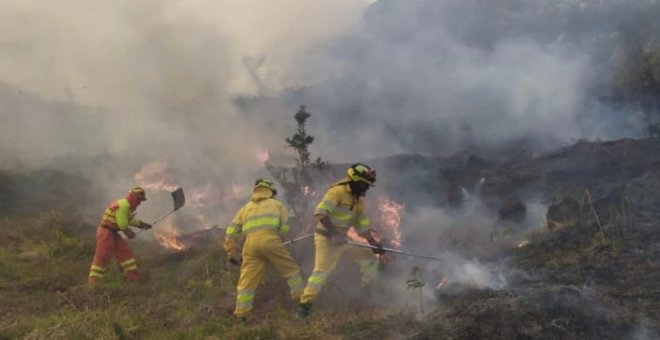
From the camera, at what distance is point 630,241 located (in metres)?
7.30

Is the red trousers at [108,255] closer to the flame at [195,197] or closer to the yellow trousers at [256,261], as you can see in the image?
the flame at [195,197]

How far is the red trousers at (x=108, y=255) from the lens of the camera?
364 inches

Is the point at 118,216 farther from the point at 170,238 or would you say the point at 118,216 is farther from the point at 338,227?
the point at 338,227

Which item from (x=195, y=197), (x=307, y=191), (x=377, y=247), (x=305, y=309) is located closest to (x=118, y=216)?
(x=307, y=191)

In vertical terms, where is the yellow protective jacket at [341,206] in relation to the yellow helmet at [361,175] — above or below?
below

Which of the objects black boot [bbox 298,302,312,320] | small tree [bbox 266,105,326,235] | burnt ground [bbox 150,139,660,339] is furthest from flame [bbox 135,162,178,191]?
black boot [bbox 298,302,312,320]

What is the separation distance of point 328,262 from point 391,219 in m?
3.18

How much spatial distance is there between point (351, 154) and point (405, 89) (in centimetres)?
392

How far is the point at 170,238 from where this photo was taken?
12586 mm

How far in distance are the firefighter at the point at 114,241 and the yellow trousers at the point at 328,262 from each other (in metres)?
3.91

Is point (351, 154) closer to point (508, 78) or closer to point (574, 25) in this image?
point (508, 78)

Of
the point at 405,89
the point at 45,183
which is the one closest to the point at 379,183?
the point at 405,89

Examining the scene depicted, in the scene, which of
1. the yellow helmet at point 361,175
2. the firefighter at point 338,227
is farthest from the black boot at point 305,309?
the yellow helmet at point 361,175

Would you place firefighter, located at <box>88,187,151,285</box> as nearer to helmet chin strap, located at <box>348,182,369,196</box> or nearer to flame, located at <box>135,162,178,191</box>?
helmet chin strap, located at <box>348,182,369,196</box>
